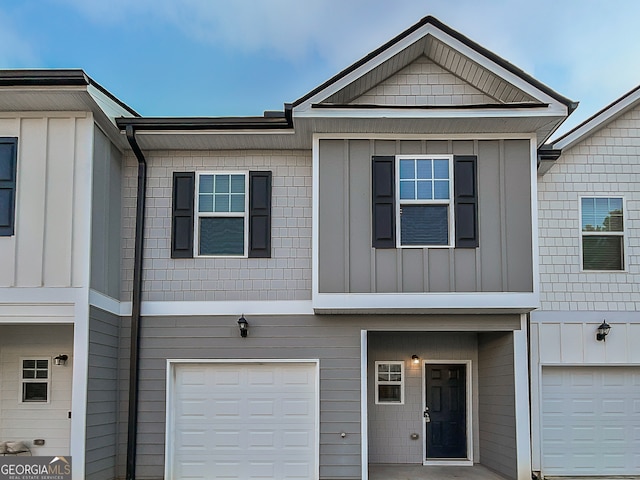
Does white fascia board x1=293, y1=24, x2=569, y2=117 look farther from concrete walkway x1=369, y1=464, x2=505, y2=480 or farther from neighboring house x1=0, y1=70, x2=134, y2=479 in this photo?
concrete walkway x1=369, y1=464, x2=505, y2=480

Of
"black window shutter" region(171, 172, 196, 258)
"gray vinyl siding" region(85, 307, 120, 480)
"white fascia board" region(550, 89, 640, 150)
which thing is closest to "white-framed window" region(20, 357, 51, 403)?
"gray vinyl siding" region(85, 307, 120, 480)

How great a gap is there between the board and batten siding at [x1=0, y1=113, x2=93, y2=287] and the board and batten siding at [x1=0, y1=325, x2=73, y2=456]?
5.70ft

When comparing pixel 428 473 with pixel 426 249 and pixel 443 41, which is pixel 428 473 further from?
pixel 443 41

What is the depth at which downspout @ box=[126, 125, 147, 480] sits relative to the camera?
31.0 feet

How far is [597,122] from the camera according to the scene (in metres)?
10.4

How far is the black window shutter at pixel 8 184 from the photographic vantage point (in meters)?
8.75

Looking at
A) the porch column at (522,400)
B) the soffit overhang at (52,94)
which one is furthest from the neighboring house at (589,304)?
the soffit overhang at (52,94)

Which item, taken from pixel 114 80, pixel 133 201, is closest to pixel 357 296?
pixel 133 201

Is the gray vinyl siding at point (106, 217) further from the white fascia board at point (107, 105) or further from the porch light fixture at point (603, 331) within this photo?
the porch light fixture at point (603, 331)

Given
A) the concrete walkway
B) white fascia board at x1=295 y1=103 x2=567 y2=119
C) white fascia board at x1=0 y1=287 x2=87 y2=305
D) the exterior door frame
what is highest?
white fascia board at x1=295 y1=103 x2=567 y2=119

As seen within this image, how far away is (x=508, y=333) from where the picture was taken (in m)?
9.74

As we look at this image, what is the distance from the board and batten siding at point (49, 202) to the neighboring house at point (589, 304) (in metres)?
6.60

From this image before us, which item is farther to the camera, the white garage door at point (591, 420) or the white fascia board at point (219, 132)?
the white garage door at point (591, 420)

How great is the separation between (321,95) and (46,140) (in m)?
3.68
